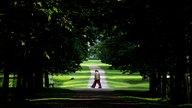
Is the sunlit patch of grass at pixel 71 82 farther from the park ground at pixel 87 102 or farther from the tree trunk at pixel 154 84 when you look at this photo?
the park ground at pixel 87 102

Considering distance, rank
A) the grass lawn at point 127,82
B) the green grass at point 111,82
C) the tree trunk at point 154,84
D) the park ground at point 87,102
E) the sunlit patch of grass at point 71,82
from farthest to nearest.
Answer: the sunlit patch of grass at point 71,82, the green grass at point 111,82, the grass lawn at point 127,82, the tree trunk at point 154,84, the park ground at point 87,102

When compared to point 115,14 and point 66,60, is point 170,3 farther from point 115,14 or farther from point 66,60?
point 66,60

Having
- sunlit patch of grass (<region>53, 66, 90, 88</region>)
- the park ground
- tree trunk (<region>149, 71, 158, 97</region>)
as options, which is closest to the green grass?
sunlit patch of grass (<region>53, 66, 90, 88</region>)

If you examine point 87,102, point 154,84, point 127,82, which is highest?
point 154,84

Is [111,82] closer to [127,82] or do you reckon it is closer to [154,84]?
[127,82]

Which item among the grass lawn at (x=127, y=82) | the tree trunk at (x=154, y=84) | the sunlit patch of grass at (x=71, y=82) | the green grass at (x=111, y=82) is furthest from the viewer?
the sunlit patch of grass at (x=71, y=82)

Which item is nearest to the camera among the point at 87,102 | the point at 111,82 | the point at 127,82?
the point at 87,102

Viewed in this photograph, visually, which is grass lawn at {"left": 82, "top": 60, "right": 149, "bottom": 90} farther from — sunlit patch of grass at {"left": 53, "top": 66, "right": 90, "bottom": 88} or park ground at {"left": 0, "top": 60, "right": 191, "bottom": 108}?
park ground at {"left": 0, "top": 60, "right": 191, "bottom": 108}

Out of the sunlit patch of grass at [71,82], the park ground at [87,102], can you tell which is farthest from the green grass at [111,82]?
the park ground at [87,102]

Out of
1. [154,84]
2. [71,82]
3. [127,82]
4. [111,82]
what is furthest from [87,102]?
[71,82]

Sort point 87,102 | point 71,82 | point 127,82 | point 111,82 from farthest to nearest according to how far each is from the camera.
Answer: point 71,82 → point 127,82 → point 111,82 → point 87,102

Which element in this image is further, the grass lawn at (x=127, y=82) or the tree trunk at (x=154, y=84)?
the grass lawn at (x=127, y=82)

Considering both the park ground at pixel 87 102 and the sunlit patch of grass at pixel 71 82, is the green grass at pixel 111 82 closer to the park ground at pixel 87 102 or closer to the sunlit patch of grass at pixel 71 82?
the sunlit patch of grass at pixel 71 82

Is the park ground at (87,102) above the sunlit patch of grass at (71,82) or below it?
below
